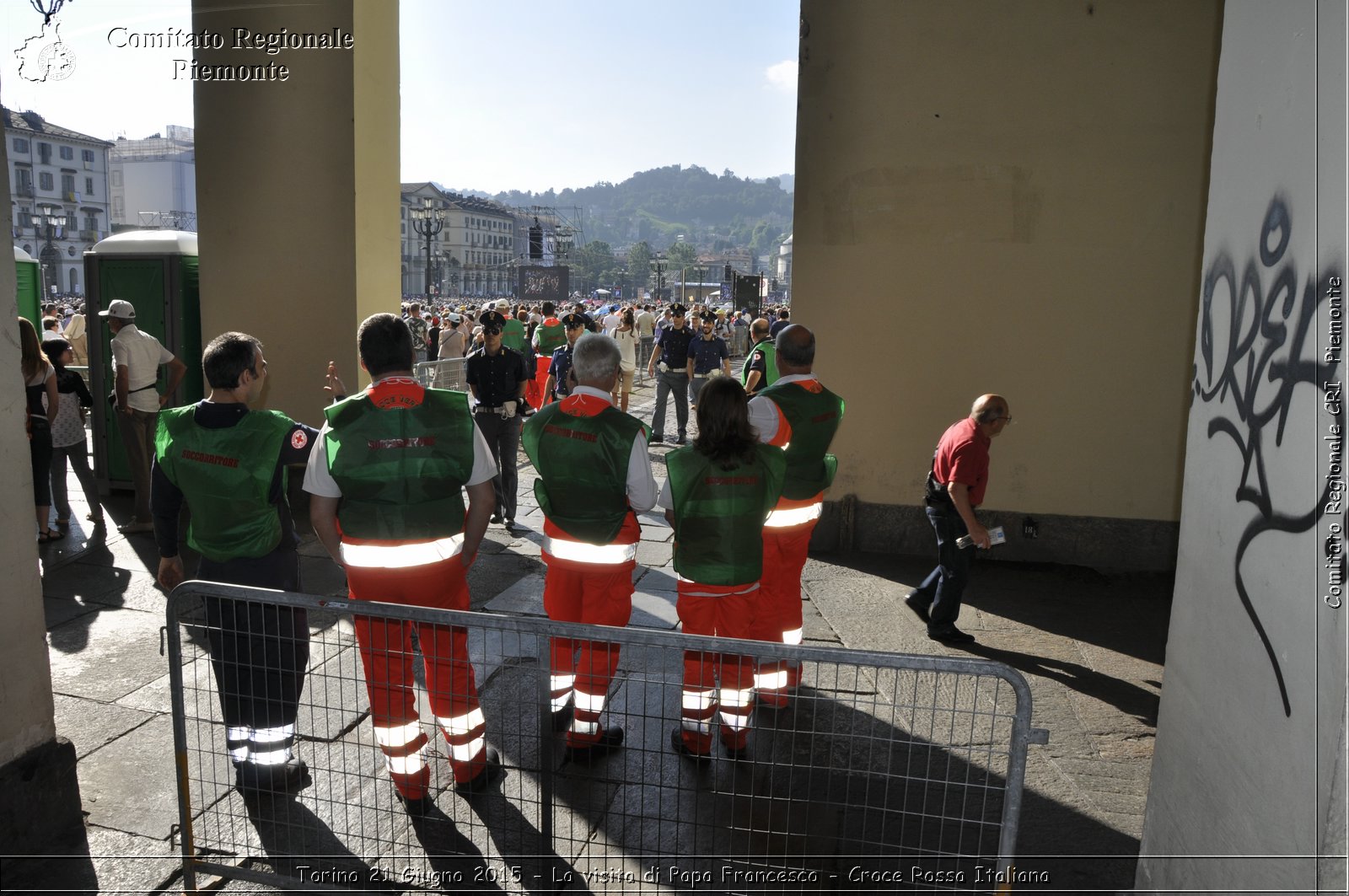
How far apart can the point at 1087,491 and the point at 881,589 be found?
6.70 feet

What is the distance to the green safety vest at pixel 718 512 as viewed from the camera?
13.1ft

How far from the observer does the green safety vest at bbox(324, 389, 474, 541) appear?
3.55m

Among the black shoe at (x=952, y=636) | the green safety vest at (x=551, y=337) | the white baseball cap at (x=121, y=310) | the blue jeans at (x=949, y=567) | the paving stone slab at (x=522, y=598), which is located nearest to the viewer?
the blue jeans at (x=949, y=567)

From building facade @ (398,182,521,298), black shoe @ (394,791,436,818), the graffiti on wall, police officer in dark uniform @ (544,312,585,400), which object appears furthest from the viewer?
building facade @ (398,182,521,298)

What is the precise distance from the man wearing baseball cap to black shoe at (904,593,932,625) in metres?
6.04

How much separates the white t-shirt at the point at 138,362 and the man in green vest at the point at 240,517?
173 inches

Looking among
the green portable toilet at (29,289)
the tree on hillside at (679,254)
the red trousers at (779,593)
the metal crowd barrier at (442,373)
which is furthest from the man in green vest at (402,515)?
the tree on hillside at (679,254)

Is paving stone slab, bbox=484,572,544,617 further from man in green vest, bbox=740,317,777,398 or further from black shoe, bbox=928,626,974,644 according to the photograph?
man in green vest, bbox=740,317,777,398

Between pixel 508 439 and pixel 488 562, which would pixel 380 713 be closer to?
pixel 488 562

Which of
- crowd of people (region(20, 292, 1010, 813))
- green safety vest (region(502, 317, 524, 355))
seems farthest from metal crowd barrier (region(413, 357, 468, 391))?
Answer: crowd of people (region(20, 292, 1010, 813))

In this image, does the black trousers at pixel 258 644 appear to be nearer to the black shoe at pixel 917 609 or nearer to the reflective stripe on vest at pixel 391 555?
the reflective stripe on vest at pixel 391 555

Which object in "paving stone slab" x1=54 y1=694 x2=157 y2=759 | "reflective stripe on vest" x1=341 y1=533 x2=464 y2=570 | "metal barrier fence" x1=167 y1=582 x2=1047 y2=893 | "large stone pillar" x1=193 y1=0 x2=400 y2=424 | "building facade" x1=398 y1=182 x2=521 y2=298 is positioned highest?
"building facade" x1=398 y1=182 x2=521 y2=298

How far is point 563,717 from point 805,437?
1.90 m

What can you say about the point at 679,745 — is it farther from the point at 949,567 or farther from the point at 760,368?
the point at 760,368
